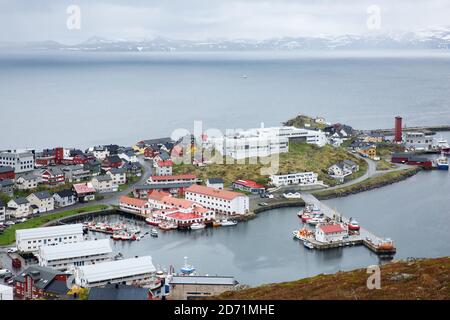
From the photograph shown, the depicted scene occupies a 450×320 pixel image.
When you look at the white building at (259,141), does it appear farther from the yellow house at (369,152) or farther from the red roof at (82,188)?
the red roof at (82,188)

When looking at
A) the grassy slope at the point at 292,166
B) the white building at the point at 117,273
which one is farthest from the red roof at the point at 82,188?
the white building at the point at 117,273

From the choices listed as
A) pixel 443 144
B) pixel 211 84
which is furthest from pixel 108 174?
pixel 211 84

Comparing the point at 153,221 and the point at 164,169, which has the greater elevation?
the point at 164,169

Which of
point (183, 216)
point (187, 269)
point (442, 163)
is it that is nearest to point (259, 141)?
point (183, 216)

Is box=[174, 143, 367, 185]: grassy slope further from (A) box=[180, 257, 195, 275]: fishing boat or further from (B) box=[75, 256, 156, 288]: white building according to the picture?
(B) box=[75, 256, 156, 288]: white building

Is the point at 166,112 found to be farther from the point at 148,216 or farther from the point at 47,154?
the point at 148,216

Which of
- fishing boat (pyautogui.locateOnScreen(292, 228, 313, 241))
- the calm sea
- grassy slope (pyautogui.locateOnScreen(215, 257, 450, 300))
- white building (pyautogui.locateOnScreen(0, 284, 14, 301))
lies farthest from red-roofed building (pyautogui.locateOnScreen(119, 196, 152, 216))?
the calm sea

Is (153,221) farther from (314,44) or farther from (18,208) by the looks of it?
(314,44)
